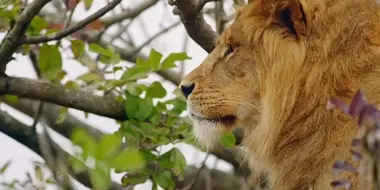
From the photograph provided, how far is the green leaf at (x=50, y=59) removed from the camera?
3.89m

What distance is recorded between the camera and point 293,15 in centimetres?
328

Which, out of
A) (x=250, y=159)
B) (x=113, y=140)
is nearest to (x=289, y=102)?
(x=250, y=159)

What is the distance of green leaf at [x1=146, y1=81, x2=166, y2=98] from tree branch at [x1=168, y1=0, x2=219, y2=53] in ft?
0.85

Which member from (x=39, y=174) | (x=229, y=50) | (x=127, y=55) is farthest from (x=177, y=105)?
(x=39, y=174)

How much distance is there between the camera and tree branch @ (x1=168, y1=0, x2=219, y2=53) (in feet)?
11.7

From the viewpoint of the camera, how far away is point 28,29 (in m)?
3.89

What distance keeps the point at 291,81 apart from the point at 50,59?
3.80 ft

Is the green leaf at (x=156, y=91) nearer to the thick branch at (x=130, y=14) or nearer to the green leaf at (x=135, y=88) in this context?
the green leaf at (x=135, y=88)

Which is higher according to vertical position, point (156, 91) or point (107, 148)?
point (107, 148)

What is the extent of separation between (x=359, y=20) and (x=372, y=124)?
5.79 ft

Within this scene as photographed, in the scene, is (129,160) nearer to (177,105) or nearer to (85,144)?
(85,144)

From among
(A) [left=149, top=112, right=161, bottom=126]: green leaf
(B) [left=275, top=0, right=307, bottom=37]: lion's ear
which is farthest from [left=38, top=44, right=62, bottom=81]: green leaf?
(B) [left=275, top=0, right=307, bottom=37]: lion's ear

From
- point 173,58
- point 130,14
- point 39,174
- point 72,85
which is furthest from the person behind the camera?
point 130,14

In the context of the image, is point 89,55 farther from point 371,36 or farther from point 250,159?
point 371,36
